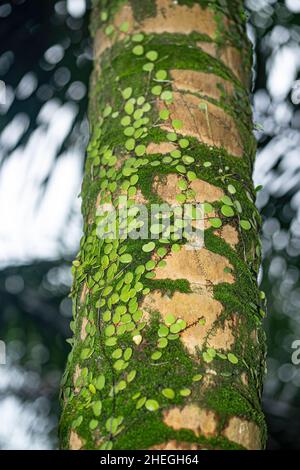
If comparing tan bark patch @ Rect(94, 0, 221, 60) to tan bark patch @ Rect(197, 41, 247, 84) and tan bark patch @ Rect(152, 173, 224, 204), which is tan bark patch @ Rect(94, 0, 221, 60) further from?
tan bark patch @ Rect(152, 173, 224, 204)

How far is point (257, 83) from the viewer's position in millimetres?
3008

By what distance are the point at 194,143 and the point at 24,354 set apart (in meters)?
2.36

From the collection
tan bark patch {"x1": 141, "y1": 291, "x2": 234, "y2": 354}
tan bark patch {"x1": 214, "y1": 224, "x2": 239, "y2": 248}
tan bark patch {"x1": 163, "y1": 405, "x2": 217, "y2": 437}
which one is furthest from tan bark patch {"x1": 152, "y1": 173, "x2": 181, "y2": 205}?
tan bark patch {"x1": 163, "y1": 405, "x2": 217, "y2": 437}

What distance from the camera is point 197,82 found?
1705mm

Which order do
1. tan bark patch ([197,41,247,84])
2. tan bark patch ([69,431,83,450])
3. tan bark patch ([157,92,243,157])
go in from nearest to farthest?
tan bark patch ([69,431,83,450]), tan bark patch ([157,92,243,157]), tan bark patch ([197,41,247,84])

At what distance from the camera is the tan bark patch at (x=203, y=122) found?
1.61m

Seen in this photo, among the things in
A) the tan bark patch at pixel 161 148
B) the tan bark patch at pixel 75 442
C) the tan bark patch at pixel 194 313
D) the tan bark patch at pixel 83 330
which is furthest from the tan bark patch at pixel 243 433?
the tan bark patch at pixel 161 148

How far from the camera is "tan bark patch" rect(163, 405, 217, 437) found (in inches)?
45.0

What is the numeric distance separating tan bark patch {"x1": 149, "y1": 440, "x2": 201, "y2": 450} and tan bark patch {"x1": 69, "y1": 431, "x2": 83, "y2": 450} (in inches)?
8.1

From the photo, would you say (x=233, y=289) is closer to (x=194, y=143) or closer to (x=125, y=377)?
(x=125, y=377)

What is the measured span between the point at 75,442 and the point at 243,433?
1.29 ft

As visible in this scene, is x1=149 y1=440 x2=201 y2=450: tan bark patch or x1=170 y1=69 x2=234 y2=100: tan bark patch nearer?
x1=149 y1=440 x2=201 y2=450: tan bark patch

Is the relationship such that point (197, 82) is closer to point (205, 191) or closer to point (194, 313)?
point (205, 191)

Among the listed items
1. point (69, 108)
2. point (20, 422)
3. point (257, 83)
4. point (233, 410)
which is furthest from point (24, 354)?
point (233, 410)
